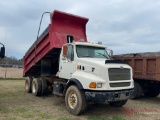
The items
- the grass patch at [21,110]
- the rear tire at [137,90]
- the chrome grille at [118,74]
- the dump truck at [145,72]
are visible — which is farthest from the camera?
the rear tire at [137,90]

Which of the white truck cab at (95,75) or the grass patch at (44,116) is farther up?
the white truck cab at (95,75)

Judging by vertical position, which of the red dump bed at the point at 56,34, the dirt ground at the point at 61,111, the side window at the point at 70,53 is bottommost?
the dirt ground at the point at 61,111

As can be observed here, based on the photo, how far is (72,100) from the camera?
7.91 m

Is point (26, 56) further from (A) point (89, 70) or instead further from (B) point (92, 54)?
(A) point (89, 70)

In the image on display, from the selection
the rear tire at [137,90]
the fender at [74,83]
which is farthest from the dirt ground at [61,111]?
the rear tire at [137,90]

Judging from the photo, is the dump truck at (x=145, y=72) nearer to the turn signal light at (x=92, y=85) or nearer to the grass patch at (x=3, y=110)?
the turn signal light at (x=92, y=85)

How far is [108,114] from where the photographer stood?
26.2 ft

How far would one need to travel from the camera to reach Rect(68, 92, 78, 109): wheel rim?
7734 mm

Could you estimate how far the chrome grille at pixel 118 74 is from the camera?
7.42 m

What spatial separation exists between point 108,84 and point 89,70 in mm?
822

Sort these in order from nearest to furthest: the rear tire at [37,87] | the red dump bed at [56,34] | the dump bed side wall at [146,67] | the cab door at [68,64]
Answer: the cab door at [68,64], the red dump bed at [56,34], the dump bed side wall at [146,67], the rear tire at [37,87]

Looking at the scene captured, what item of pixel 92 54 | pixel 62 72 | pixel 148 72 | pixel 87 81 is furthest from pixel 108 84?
pixel 148 72

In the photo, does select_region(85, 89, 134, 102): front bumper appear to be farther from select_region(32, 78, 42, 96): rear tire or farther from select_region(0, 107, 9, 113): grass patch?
select_region(32, 78, 42, 96): rear tire

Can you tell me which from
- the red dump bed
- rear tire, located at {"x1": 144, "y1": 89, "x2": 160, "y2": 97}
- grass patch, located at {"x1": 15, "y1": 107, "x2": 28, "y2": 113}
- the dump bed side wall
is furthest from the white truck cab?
rear tire, located at {"x1": 144, "y1": 89, "x2": 160, "y2": 97}
